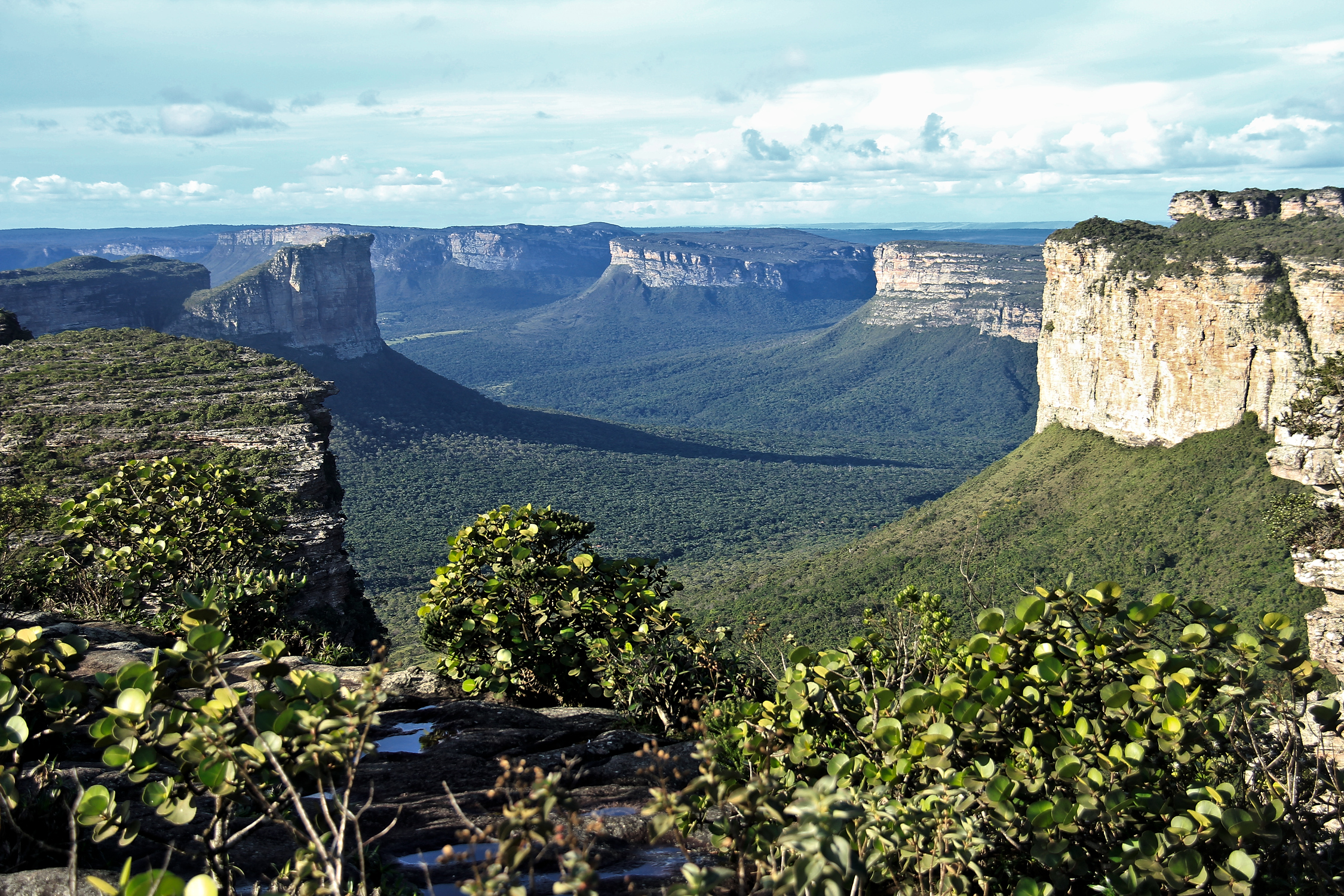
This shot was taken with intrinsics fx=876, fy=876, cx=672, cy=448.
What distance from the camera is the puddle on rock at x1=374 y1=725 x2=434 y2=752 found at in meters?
8.22

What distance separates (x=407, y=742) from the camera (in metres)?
8.48

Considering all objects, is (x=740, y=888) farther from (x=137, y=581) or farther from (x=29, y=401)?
(x=29, y=401)

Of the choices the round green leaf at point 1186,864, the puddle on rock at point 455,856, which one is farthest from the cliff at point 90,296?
the round green leaf at point 1186,864

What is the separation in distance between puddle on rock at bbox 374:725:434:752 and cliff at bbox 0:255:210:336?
303 ft

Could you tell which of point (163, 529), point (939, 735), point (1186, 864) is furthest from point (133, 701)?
point (163, 529)

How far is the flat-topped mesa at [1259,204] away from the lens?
45344 mm

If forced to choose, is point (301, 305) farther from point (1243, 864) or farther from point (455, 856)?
point (1243, 864)

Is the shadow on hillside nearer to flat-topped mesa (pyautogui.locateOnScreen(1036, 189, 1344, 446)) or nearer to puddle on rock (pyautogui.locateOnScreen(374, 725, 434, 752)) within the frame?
flat-topped mesa (pyautogui.locateOnScreen(1036, 189, 1344, 446))

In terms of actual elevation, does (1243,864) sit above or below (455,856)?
above

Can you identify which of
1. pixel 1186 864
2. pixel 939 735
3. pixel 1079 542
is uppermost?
pixel 939 735

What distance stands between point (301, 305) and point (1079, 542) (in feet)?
279

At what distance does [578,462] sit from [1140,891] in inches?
3205

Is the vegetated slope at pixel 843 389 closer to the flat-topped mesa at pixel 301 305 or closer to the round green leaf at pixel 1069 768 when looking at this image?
the flat-topped mesa at pixel 301 305

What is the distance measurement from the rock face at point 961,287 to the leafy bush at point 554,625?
125m
